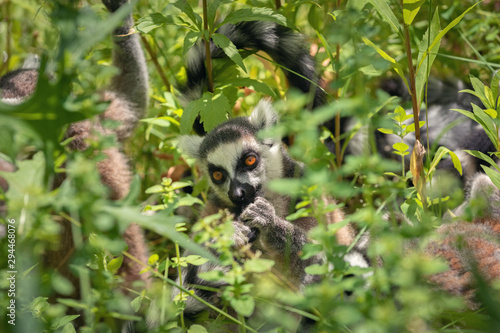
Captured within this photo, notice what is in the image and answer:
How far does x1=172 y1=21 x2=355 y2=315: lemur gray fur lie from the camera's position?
7.88ft

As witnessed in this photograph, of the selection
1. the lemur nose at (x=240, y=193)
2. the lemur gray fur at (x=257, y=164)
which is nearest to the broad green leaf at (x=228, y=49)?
the lemur gray fur at (x=257, y=164)

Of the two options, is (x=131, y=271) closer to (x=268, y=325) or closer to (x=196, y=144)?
(x=196, y=144)

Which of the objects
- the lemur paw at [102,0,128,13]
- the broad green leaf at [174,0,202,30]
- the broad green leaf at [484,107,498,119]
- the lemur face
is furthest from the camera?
the lemur paw at [102,0,128,13]

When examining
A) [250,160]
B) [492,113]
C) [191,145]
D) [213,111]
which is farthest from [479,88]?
[191,145]

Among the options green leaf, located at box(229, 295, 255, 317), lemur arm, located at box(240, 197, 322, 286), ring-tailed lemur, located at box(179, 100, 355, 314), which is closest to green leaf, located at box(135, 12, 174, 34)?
ring-tailed lemur, located at box(179, 100, 355, 314)

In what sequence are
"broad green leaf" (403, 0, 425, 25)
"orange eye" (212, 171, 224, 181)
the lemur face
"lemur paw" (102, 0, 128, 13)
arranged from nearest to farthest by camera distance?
"broad green leaf" (403, 0, 425, 25) → the lemur face → "orange eye" (212, 171, 224, 181) → "lemur paw" (102, 0, 128, 13)

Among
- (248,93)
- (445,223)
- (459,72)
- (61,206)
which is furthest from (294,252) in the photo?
(459,72)

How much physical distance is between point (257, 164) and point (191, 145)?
19.4 inches

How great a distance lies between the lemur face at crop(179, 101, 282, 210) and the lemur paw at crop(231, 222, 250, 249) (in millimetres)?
226

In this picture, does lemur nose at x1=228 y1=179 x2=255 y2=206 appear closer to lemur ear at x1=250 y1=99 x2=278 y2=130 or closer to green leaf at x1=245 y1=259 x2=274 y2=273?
lemur ear at x1=250 y1=99 x2=278 y2=130

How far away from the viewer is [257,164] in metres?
2.73

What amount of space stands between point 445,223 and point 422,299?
1.44m

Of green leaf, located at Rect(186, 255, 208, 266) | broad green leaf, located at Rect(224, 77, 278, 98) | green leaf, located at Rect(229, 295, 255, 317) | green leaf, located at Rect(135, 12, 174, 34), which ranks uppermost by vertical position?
green leaf, located at Rect(135, 12, 174, 34)

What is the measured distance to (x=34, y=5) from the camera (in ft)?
12.8
